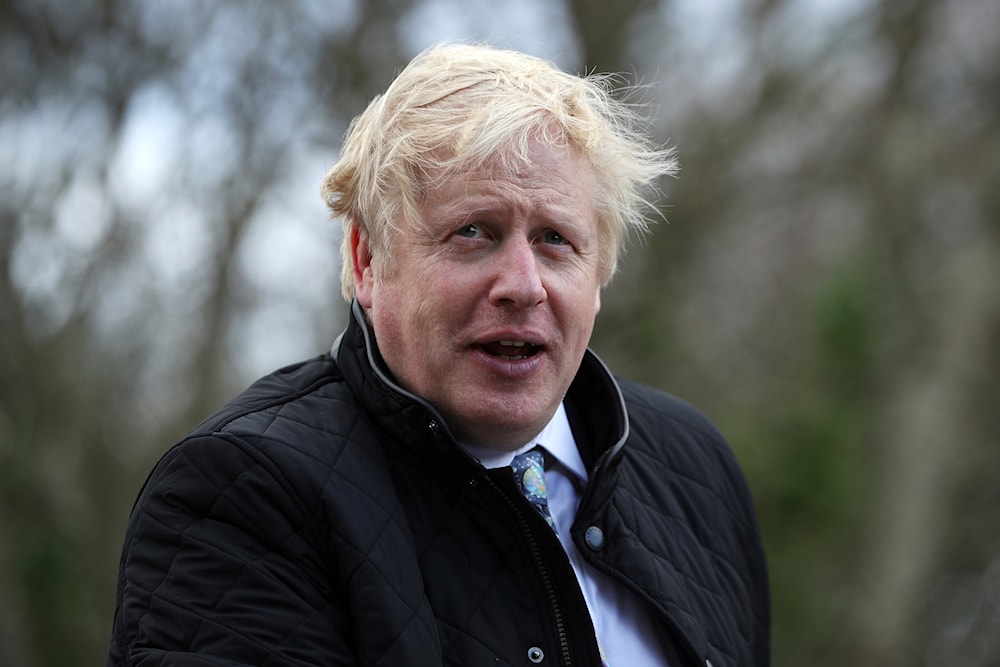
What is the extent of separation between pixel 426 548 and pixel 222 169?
592cm

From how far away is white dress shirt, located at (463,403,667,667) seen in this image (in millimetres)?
1986

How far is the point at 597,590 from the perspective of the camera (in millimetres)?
2021

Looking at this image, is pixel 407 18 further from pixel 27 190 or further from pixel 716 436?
pixel 716 436

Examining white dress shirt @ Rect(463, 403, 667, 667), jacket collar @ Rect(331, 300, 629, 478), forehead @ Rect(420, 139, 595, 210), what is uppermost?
forehead @ Rect(420, 139, 595, 210)

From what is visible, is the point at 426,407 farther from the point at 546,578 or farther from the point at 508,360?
the point at 546,578

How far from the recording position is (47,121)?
7.07 m

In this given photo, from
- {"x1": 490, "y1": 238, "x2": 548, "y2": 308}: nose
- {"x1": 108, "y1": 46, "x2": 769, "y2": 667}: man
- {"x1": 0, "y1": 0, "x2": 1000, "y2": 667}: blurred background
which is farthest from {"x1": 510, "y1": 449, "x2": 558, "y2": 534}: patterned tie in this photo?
{"x1": 0, "y1": 0, "x2": 1000, "y2": 667}: blurred background

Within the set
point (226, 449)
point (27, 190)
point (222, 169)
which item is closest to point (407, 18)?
point (222, 169)

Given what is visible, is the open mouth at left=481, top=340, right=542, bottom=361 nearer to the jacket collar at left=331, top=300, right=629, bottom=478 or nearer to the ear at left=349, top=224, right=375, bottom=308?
the jacket collar at left=331, top=300, right=629, bottom=478

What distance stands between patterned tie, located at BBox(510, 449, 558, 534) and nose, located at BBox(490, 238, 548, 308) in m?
0.31

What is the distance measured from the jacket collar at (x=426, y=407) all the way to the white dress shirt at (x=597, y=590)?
0.07 m

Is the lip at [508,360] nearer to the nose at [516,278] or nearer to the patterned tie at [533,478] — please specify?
the nose at [516,278]

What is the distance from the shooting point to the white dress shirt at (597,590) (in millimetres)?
1986

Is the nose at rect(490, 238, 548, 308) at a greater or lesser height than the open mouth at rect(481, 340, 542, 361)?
greater
